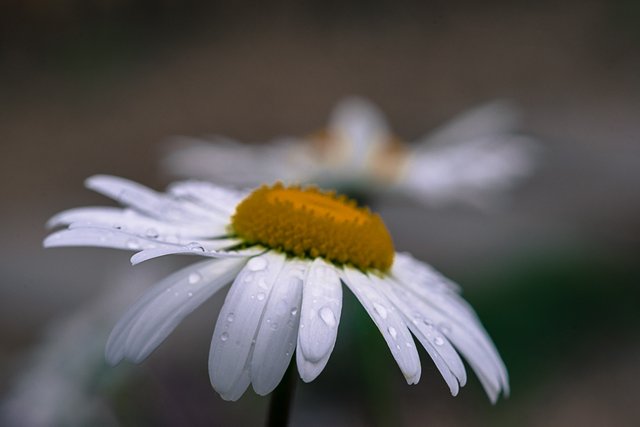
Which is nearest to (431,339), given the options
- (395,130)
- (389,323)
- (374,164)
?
(389,323)

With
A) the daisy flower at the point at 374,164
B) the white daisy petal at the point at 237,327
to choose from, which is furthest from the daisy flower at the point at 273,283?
the daisy flower at the point at 374,164

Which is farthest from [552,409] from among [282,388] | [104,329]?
[282,388]

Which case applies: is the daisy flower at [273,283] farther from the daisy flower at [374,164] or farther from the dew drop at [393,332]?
the daisy flower at [374,164]

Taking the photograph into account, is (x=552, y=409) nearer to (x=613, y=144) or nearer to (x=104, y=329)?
(x=104, y=329)

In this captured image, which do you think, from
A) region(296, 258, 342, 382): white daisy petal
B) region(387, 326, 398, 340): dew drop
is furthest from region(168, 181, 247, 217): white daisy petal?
region(387, 326, 398, 340): dew drop

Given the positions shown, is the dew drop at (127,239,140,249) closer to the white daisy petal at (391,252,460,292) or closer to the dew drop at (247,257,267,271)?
the dew drop at (247,257,267,271)

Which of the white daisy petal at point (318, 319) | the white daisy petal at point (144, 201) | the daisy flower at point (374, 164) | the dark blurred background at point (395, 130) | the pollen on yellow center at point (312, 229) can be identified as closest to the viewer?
the white daisy petal at point (318, 319)
